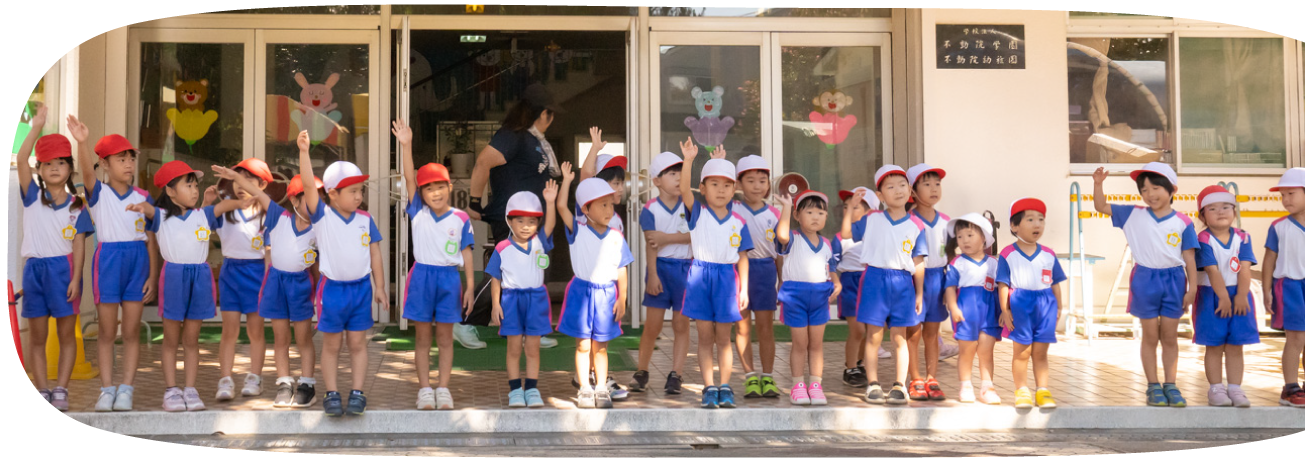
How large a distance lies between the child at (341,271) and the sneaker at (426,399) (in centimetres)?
27

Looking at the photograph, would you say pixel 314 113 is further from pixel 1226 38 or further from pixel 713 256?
pixel 1226 38

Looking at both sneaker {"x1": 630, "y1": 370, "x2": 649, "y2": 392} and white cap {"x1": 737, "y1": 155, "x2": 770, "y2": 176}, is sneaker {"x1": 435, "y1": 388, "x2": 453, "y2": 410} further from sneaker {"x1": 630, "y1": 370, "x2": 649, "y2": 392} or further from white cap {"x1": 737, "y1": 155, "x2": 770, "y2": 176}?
white cap {"x1": 737, "y1": 155, "x2": 770, "y2": 176}

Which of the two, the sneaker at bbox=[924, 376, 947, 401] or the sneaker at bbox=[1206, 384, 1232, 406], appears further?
the sneaker at bbox=[924, 376, 947, 401]

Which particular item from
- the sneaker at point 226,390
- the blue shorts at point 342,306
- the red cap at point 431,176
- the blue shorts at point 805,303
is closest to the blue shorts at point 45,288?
the sneaker at point 226,390

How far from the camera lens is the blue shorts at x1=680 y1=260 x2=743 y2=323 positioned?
19.3 feet

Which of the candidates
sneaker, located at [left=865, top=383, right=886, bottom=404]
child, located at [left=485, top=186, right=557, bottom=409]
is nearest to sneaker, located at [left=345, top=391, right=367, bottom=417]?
child, located at [left=485, top=186, right=557, bottom=409]

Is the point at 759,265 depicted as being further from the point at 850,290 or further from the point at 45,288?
the point at 45,288

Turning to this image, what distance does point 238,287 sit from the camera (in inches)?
232

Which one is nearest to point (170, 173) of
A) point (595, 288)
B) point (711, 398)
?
point (595, 288)

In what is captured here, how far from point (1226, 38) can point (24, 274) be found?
939cm

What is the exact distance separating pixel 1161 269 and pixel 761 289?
2.19 m

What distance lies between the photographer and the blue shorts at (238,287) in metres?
5.90

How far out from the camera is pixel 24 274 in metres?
5.69

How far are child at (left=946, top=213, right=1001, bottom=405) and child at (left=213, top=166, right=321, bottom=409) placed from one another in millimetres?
3464
